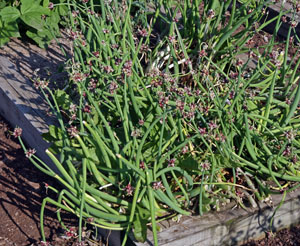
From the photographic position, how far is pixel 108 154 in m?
2.24

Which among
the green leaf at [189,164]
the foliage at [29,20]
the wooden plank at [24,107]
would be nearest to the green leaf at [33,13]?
the foliage at [29,20]

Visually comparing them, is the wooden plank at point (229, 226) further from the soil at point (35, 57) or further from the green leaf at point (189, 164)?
the soil at point (35, 57)

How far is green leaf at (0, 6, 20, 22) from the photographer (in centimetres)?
337

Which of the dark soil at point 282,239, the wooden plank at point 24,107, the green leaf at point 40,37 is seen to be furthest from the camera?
the green leaf at point 40,37

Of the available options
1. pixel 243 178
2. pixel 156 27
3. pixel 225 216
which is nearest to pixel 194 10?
pixel 156 27

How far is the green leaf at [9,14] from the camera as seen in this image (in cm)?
337

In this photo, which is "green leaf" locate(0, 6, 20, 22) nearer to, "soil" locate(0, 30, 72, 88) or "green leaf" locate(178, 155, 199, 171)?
"soil" locate(0, 30, 72, 88)

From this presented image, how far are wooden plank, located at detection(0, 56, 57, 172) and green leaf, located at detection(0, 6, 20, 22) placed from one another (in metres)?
0.30

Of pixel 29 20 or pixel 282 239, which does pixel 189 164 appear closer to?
pixel 282 239

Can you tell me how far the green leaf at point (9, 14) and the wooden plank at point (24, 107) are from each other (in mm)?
295

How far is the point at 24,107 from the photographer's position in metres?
2.89

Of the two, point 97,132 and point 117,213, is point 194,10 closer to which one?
point 97,132

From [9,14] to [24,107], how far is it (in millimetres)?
830

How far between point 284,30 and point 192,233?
2442 mm
